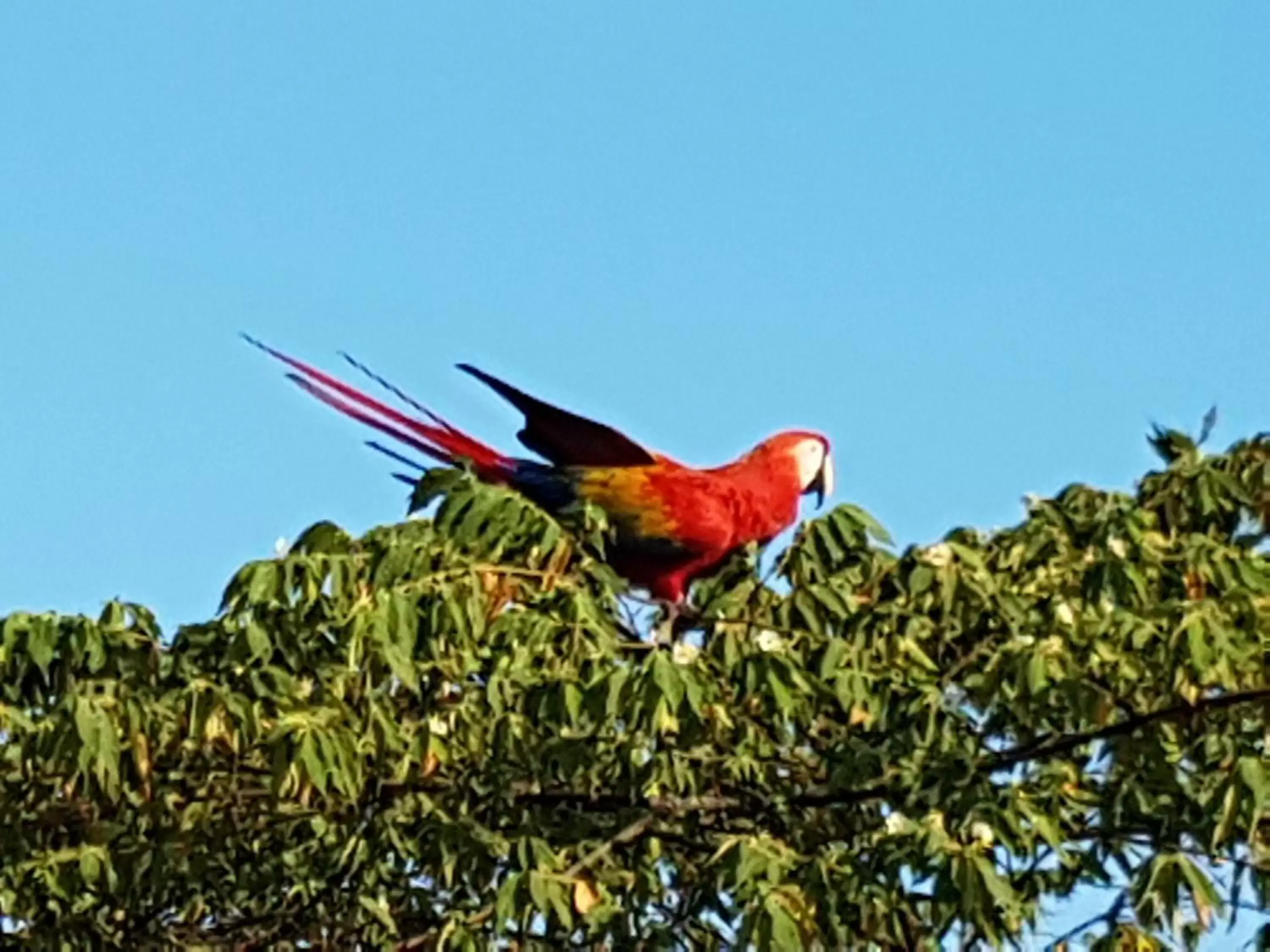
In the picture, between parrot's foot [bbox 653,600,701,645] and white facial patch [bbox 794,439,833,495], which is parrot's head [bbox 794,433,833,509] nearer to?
white facial patch [bbox 794,439,833,495]

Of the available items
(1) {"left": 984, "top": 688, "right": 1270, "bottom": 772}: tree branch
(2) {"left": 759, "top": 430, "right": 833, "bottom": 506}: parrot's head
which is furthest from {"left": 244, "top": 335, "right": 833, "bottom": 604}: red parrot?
(1) {"left": 984, "top": 688, "right": 1270, "bottom": 772}: tree branch

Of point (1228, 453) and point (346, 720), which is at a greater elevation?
point (1228, 453)

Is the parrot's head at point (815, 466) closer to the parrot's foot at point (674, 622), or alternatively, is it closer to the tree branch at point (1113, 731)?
the parrot's foot at point (674, 622)

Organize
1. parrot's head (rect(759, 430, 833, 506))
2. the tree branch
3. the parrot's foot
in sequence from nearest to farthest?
1. the tree branch
2. the parrot's foot
3. parrot's head (rect(759, 430, 833, 506))

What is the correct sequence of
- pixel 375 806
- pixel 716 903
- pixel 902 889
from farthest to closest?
pixel 375 806 → pixel 716 903 → pixel 902 889

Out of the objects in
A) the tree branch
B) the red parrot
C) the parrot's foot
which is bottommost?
the tree branch

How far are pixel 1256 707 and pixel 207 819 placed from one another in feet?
6.71

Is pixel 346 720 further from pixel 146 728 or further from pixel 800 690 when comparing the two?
pixel 800 690

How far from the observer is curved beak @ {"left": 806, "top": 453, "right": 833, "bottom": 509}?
7027 mm

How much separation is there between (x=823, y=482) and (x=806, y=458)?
0.31 metres

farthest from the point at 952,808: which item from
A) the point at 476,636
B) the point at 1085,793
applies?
the point at 476,636

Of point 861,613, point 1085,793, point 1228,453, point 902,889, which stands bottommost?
point 902,889

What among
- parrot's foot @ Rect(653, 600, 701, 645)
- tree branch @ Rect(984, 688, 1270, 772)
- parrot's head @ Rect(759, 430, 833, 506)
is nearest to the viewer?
tree branch @ Rect(984, 688, 1270, 772)

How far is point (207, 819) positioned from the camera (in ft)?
16.1
